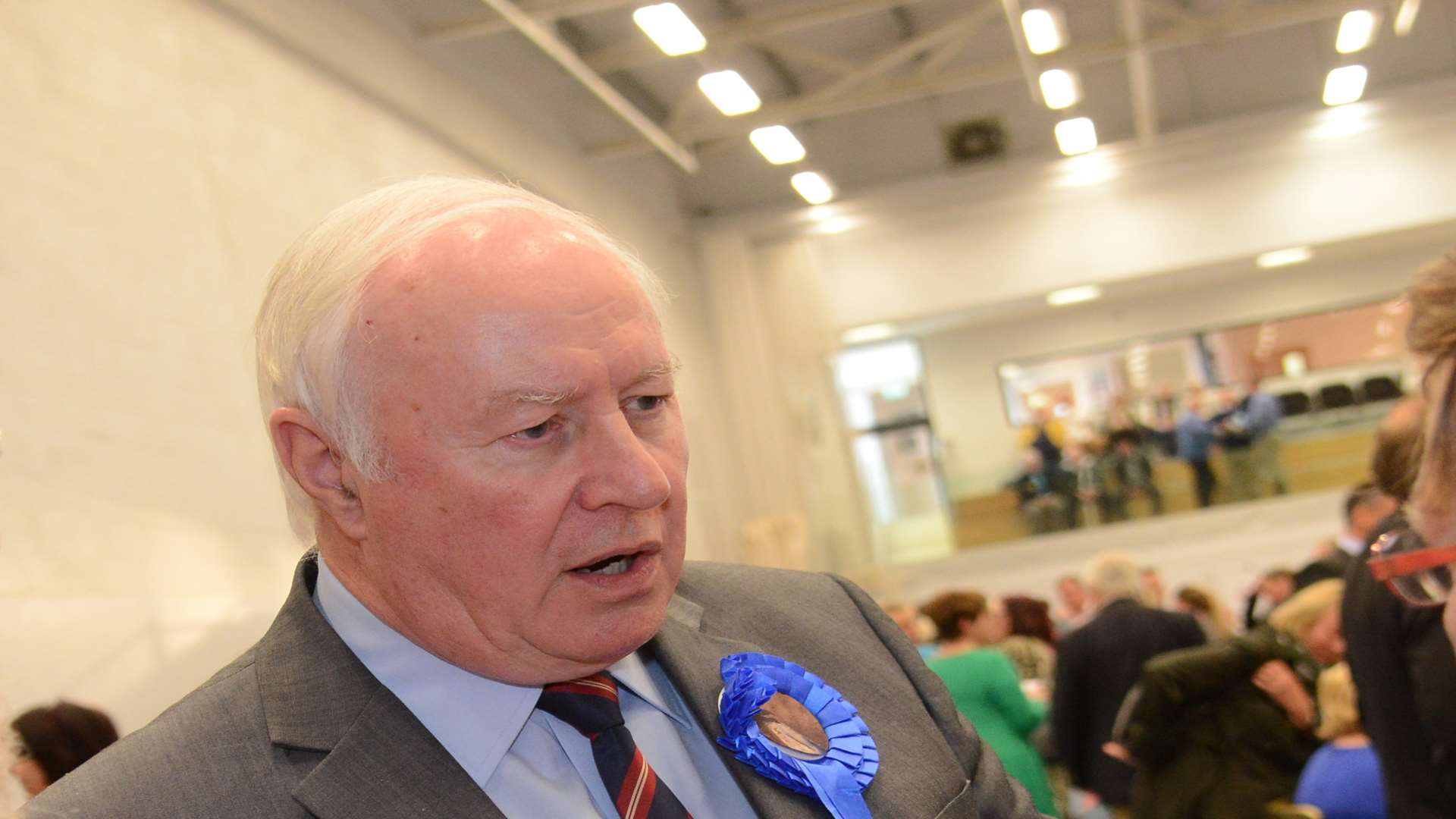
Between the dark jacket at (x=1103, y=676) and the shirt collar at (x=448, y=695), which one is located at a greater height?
the shirt collar at (x=448, y=695)

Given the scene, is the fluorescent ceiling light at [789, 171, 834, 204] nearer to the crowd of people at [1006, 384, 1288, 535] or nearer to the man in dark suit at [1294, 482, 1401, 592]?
the crowd of people at [1006, 384, 1288, 535]

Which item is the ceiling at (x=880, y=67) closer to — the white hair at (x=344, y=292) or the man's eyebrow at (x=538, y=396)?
the white hair at (x=344, y=292)

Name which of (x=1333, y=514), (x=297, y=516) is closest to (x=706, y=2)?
(x=1333, y=514)

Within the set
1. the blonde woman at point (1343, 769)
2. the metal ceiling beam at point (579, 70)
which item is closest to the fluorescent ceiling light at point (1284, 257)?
the metal ceiling beam at point (579, 70)

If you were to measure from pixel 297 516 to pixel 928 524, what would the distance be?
13606 mm

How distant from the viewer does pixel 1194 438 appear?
14.6 metres

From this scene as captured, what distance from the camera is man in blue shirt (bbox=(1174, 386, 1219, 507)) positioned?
14461 millimetres

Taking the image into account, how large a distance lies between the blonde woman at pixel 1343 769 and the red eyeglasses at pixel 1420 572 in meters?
1.96

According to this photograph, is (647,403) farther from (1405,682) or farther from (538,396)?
(1405,682)

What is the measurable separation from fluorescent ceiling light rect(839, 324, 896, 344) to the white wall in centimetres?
769

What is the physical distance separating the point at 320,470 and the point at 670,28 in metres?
6.63

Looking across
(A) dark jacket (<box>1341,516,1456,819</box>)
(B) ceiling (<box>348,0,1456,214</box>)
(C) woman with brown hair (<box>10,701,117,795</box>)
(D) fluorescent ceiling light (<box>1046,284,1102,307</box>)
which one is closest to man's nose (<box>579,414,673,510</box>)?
(A) dark jacket (<box>1341,516,1456,819</box>)

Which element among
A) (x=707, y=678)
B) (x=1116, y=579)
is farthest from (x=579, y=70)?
(x=707, y=678)

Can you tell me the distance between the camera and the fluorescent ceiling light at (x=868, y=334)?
46.4ft
